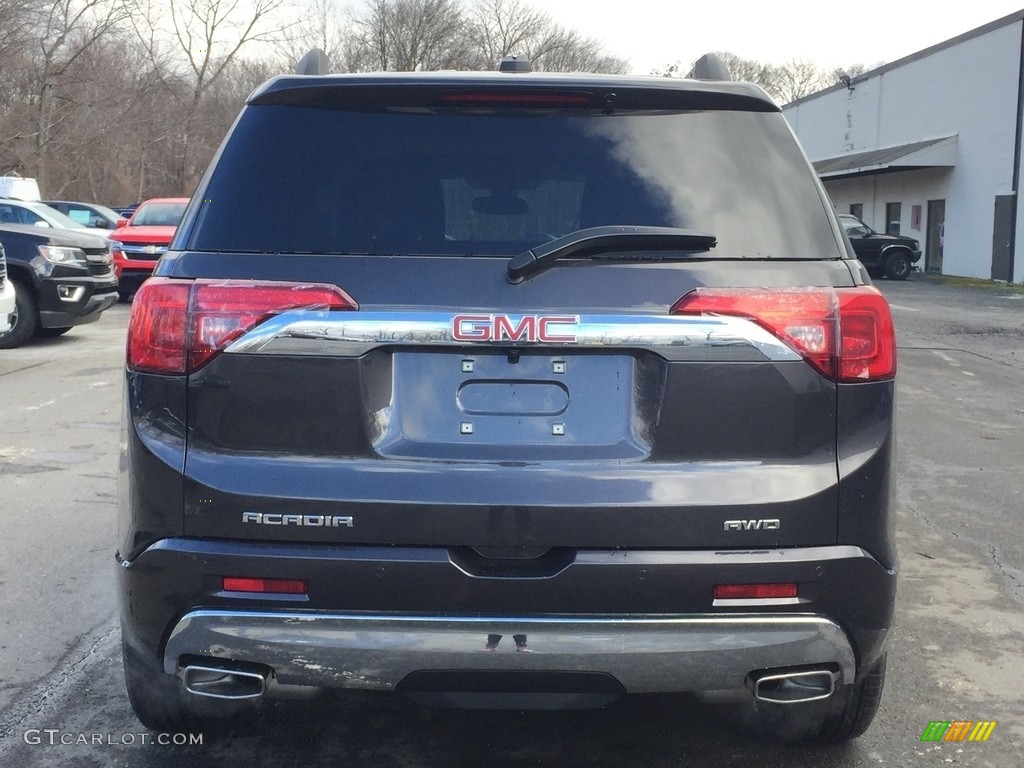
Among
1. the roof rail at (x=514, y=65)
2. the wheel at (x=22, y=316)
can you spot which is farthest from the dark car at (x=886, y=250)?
the roof rail at (x=514, y=65)

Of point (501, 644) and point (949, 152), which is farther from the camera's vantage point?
point (949, 152)

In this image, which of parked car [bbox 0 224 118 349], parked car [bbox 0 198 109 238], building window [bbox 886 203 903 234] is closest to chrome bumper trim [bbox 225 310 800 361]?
parked car [bbox 0 224 118 349]

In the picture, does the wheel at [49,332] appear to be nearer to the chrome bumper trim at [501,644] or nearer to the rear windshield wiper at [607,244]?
the chrome bumper trim at [501,644]

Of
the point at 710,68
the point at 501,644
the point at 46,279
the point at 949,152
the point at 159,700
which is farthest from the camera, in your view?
Result: the point at 949,152

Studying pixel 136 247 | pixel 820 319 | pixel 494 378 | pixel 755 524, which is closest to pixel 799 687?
pixel 755 524

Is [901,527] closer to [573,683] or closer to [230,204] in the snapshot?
[573,683]

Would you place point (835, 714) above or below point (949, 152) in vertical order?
below

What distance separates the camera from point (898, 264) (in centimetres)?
3089

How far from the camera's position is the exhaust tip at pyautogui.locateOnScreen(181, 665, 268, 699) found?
2775 millimetres

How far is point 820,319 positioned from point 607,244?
1.82 ft

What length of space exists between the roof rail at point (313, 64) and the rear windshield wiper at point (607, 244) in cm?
106

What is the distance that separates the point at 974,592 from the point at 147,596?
3760mm

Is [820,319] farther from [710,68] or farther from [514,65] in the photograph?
[514,65]

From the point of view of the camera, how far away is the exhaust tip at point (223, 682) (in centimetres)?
278
